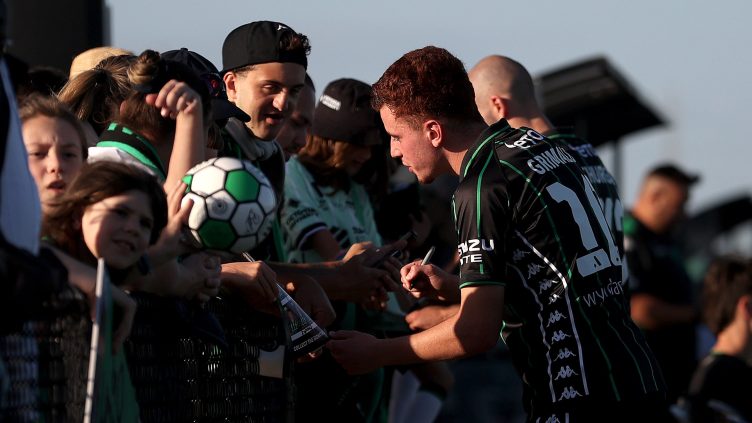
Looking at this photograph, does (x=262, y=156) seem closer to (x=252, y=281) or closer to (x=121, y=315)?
(x=252, y=281)

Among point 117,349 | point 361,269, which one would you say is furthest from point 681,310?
point 117,349

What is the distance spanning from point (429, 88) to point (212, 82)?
0.87m

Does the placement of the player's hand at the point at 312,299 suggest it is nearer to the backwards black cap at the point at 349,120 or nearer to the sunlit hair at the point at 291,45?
the sunlit hair at the point at 291,45

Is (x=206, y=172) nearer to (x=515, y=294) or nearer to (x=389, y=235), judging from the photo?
(x=515, y=294)

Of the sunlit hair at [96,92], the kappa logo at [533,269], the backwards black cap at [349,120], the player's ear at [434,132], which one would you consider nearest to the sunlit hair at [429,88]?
the player's ear at [434,132]

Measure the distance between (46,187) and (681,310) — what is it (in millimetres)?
7456

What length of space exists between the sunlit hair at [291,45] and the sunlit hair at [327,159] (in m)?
0.90

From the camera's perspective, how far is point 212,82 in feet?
18.9

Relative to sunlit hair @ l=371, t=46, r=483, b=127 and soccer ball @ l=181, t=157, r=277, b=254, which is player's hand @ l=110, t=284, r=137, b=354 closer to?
soccer ball @ l=181, t=157, r=277, b=254

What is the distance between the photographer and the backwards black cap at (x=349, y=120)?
25.8 ft

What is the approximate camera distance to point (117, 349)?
399 cm

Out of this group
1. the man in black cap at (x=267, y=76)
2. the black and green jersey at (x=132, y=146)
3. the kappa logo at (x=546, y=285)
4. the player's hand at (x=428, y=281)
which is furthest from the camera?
the man in black cap at (x=267, y=76)

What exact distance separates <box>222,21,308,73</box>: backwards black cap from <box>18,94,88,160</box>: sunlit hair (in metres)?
2.18

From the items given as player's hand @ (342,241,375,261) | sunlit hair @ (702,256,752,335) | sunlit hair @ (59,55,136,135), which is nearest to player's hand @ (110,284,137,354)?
sunlit hair @ (59,55,136,135)
